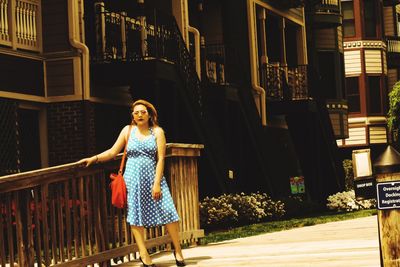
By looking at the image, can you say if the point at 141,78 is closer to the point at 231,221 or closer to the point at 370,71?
the point at 231,221

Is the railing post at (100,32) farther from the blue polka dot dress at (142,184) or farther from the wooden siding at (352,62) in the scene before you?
the wooden siding at (352,62)

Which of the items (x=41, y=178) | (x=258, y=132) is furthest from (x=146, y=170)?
(x=258, y=132)

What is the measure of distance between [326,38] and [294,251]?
102 ft

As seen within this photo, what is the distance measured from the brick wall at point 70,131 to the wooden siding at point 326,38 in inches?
880

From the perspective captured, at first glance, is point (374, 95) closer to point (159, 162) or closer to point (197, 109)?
point (197, 109)

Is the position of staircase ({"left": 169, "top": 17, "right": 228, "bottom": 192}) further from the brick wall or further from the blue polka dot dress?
the blue polka dot dress

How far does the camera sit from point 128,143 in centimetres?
1070

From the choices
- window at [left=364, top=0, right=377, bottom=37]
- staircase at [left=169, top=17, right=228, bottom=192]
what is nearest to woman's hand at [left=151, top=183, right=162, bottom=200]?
staircase at [left=169, top=17, right=228, bottom=192]

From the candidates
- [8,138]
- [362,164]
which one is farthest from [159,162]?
[8,138]

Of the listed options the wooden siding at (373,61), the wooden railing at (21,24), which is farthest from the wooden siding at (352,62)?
the wooden railing at (21,24)

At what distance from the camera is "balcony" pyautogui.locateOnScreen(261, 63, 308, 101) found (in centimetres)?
3250

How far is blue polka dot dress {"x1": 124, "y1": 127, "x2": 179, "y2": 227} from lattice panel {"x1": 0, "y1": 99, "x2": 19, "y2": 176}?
973 centimetres

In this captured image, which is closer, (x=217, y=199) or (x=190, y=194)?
(x=190, y=194)

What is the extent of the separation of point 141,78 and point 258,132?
8.05 m
